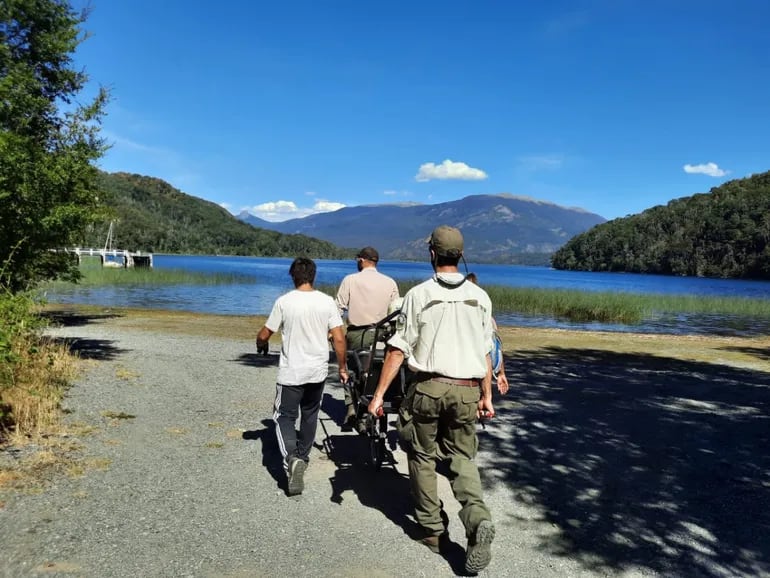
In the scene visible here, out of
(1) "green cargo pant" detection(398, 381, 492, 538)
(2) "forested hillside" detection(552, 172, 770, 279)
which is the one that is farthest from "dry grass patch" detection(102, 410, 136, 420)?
(2) "forested hillside" detection(552, 172, 770, 279)

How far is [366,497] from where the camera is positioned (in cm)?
459

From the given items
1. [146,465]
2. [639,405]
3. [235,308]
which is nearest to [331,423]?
[146,465]

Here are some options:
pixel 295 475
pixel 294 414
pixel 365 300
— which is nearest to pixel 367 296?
pixel 365 300

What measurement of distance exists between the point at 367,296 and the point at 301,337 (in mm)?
1520

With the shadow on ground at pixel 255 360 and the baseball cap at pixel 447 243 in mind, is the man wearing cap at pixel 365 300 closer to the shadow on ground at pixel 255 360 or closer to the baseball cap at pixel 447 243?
the baseball cap at pixel 447 243

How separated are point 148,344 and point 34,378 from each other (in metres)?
5.88

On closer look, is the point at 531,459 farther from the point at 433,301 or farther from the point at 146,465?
the point at 146,465

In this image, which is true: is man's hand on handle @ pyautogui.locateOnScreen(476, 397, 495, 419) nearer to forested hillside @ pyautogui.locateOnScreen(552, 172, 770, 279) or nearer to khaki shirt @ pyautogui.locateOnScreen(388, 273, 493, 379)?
khaki shirt @ pyautogui.locateOnScreen(388, 273, 493, 379)

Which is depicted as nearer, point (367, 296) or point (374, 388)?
point (374, 388)

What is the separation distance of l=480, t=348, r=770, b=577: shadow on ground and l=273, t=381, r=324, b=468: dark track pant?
1781 millimetres

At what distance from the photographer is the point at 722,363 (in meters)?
13.3

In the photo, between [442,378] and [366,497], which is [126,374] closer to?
[366,497]

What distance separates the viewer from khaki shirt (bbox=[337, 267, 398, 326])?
5984 mm

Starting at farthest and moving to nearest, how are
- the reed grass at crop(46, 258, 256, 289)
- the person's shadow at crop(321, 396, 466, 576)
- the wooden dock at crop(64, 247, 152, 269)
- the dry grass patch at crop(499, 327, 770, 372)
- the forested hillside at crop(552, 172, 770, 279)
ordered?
the forested hillside at crop(552, 172, 770, 279), the wooden dock at crop(64, 247, 152, 269), the reed grass at crop(46, 258, 256, 289), the dry grass patch at crop(499, 327, 770, 372), the person's shadow at crop(321, 396, 466, 576)
